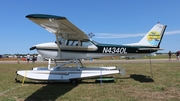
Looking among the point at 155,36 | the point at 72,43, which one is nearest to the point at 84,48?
the point at 72,43

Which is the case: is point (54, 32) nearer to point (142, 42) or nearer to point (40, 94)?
point (40, 94)

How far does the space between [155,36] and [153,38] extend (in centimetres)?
16

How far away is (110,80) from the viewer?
32.4ft

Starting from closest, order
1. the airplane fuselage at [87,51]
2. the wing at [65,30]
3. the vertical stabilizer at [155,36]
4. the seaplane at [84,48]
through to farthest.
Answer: the wing at [65,30] → the seaplane at [84,48] → the airplane fuselage at [87,51] → the vertical stabilizer at [155,36]

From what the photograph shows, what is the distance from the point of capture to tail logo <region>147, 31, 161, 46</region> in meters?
11.2

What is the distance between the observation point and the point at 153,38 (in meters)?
11.3

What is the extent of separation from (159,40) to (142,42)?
3.19 ft

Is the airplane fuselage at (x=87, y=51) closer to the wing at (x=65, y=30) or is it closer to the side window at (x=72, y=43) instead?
the side window at (x=72, y=43)

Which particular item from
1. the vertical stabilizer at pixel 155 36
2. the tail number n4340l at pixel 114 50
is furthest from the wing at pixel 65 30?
the vertical stabilizer at pixel 155 36

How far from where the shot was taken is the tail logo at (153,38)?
11188 millimetres

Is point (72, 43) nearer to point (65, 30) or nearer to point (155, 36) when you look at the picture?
point (65, 30)

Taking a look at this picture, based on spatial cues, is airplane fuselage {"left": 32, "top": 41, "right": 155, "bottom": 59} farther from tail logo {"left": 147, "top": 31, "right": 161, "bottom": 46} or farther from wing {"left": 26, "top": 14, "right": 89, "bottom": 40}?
tail logo {"left": 147, "top": 31, "right": 161, "bottom": 46}

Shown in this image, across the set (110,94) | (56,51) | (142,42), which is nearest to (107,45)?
(142,42)

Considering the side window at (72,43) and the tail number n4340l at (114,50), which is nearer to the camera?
the side window at (72,43)
